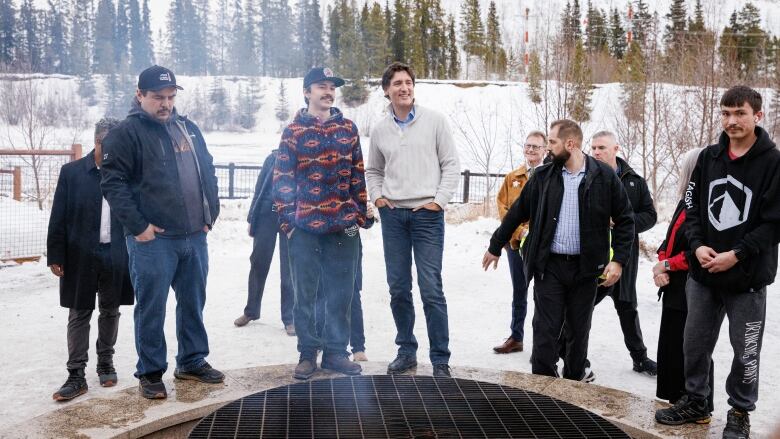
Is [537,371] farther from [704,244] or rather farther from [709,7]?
[709,7]

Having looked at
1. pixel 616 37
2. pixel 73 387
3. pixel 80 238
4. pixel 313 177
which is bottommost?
pixel 73 387

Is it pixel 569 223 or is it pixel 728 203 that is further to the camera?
pixel 569 223

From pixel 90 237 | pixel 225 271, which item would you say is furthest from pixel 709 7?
pixel 90 237

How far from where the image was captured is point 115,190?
3482mm

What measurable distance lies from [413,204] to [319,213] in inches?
22.5

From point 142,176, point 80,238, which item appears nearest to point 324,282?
point 142,176

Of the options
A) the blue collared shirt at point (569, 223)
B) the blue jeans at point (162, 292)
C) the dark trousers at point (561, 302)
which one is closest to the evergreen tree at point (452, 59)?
the blue collared shirt at point (569, 223)

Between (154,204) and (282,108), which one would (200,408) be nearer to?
(154,204)

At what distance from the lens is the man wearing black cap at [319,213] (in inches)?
154

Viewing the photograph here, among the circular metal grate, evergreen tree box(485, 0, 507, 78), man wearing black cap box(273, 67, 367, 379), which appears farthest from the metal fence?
evergreen tree box(485, 0, 507, 78)

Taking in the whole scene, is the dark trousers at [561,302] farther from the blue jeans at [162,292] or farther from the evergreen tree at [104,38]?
the evergreen tree at [104,38]

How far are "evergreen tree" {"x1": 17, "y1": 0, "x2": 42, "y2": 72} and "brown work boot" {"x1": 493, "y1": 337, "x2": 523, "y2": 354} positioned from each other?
39.0ft

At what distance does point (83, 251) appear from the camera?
421 centimetres

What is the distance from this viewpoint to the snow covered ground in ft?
14.9
